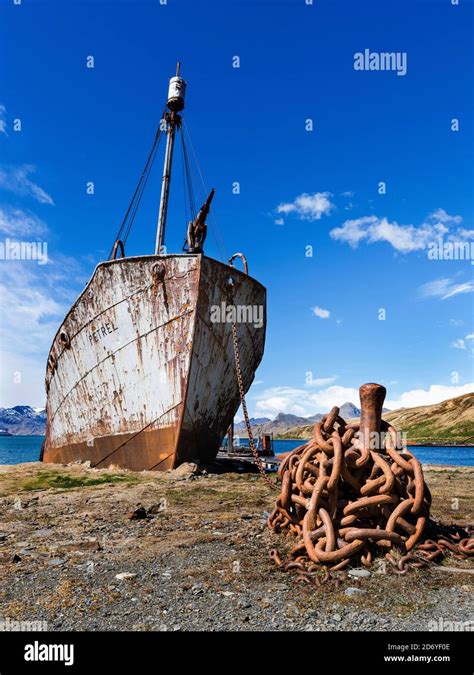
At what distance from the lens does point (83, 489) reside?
29.5 ft

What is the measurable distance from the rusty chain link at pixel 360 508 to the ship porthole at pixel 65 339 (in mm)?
12078

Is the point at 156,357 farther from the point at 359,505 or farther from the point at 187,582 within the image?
the point at 359,505

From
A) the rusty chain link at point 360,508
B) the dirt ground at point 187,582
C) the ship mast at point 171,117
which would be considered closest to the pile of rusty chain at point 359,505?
the rusty chain link at point 360,508

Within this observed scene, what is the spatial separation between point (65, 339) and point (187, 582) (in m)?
12.6

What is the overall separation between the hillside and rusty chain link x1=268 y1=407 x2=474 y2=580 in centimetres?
8591

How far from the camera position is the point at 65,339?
1442 centimetres

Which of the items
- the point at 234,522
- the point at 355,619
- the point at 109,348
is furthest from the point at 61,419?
the point at 355,619

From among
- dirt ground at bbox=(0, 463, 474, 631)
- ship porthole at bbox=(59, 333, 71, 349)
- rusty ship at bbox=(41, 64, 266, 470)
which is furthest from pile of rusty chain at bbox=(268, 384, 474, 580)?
ship porthole at bbox=(59, 333, 71, 349)

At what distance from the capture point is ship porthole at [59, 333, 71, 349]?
14284 mm

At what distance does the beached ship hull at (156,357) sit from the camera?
445 inches

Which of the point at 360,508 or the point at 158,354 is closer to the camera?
the point at 360,508

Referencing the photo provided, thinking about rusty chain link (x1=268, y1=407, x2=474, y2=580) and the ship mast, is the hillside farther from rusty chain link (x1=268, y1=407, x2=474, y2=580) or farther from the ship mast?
rusty chain link (x1=268, y1=407, x2=474, y2=580)

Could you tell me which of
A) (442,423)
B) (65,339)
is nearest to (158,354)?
(65,339)
